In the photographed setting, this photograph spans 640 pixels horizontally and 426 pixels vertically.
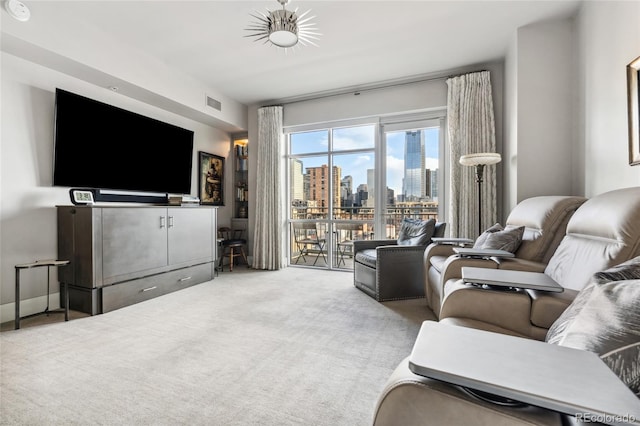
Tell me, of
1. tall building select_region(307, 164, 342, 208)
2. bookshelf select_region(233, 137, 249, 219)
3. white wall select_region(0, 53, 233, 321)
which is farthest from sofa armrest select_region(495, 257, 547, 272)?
bookshelf select_region(233, 137, 249, 219)

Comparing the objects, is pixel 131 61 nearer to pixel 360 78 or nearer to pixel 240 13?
pixel 240 13

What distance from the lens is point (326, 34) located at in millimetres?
3096

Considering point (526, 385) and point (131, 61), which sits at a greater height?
point (131, 61)

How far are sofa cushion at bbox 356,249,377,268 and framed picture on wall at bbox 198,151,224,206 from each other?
284 centimetres

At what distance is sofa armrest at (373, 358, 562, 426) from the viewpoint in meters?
0.53

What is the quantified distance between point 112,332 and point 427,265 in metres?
2.84

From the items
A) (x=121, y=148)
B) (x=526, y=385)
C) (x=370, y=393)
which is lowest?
(x=370, y=393)

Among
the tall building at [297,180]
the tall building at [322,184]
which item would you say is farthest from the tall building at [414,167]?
the tall building at [297,180]

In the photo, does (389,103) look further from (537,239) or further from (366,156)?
(537,239)

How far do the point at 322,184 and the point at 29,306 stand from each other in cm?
388

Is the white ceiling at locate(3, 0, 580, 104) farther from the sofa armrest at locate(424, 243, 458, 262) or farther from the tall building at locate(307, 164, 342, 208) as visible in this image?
the sofa armrest at locate(424, 243, 458, 262)

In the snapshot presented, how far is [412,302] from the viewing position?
10.2 feet

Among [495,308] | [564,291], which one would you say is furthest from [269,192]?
[564,291]

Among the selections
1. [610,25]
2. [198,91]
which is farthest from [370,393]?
[198,91]
